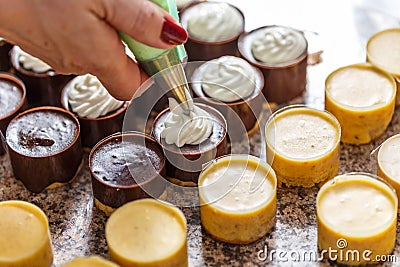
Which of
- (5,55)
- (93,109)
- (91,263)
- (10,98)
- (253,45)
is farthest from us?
(5,55)

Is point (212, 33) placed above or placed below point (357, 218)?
above

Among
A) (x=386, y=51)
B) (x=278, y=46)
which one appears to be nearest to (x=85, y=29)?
(x=278, y=46)

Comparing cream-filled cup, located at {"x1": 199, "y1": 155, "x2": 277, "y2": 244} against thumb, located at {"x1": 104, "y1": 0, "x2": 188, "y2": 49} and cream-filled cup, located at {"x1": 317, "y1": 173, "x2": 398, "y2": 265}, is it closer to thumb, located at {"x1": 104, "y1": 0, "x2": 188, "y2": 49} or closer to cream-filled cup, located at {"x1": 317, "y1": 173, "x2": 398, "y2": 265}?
cream-filled cup, located at {"x1": 317, "y1": 173, "x2": 398, "y2": 265}

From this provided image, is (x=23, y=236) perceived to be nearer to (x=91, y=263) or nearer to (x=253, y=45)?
(x=91, y=263)

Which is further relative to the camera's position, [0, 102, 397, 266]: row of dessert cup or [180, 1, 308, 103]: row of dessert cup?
[180, 1, 308, 103]: row of dessert cup

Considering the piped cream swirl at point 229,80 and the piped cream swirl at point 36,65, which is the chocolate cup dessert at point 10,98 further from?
the piped cream swirl at point 229,80

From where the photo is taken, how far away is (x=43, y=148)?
7.77 ft

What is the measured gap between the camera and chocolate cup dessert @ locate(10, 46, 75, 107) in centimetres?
268

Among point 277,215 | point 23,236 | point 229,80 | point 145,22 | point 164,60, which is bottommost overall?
point 277,215

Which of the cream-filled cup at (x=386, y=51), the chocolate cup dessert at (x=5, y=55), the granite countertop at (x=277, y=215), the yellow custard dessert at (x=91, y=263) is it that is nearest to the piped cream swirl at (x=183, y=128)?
the granite countertop at (x=277, y=215)

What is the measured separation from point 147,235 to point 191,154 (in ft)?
1.18

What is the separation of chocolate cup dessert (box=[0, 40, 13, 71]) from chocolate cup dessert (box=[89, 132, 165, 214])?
753 mm

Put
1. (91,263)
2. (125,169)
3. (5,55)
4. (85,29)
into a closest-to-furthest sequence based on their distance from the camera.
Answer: (85,29)
(91,263)
(125,169)
(5,55)

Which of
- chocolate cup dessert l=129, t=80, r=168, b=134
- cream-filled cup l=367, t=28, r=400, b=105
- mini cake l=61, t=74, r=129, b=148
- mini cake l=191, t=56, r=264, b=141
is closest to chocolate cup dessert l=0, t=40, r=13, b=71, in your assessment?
mini cake l=61, t=74, r=129, b=148
